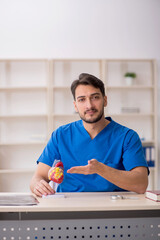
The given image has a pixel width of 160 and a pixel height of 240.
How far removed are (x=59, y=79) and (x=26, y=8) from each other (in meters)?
1.07

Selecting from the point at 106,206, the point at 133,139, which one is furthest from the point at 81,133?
the point at 106,206

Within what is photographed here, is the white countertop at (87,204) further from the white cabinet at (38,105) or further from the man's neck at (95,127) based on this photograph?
the white cabinet at (38,105)

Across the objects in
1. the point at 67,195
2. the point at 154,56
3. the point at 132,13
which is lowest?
the point at 67,195

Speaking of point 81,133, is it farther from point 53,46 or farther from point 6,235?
A: point 53,46

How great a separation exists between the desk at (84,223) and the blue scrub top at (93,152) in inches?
15.9

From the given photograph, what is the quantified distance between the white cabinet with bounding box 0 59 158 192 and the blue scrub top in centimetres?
230

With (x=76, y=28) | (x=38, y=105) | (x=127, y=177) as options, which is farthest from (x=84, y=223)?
(x=76, y=28)

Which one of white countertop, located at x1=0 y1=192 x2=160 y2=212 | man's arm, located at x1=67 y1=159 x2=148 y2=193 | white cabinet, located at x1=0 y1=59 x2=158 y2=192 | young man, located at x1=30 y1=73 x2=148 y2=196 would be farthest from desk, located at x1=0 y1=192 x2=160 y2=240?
white cabinet, located at x1=0 y1=59 x2=158 y2=192

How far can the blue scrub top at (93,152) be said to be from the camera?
75.9 inches

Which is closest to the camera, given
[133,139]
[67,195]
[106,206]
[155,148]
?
[106,206]

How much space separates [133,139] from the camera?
1.99 meters

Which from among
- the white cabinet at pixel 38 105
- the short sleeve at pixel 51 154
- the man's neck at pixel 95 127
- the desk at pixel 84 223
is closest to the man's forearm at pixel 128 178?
the desk at pixel 84 223

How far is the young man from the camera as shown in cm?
192

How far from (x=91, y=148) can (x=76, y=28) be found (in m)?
A: 2.93
